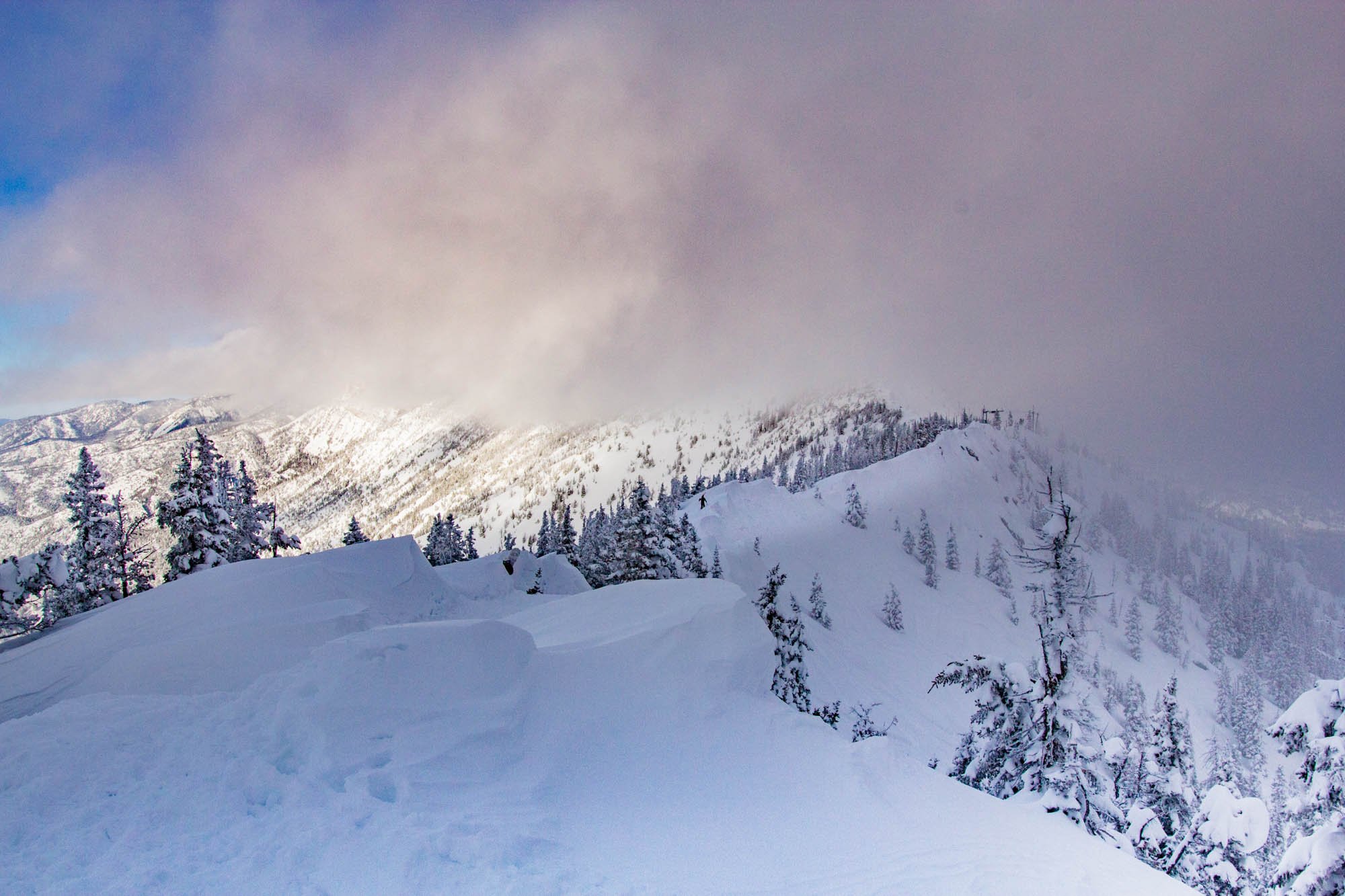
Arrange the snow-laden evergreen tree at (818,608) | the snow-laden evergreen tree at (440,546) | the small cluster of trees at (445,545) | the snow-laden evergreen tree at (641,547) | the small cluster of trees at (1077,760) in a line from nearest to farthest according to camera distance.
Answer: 1. the small cluster of trees at (1077,760)
2. the snow-laden evergreen tree at (641,547)
3. the snow-laden evergreen tree at (818,608)
4. the snow-laden evergreen tree at (440,546)
5. the small cluster of trees at (445,545)

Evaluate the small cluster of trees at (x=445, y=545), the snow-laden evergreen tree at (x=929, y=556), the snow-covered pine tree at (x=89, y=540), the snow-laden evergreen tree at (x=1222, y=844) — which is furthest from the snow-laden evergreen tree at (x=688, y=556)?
the snow-laden evergreen tree at (x=929, y=556)

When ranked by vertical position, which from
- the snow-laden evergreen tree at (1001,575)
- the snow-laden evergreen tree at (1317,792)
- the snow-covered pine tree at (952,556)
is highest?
the snow-laden evergreen tree at (1317,792)

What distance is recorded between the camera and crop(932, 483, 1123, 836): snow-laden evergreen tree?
12195mm

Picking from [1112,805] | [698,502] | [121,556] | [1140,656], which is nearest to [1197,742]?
[1140,656]

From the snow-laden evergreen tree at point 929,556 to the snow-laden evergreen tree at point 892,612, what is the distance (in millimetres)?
15744

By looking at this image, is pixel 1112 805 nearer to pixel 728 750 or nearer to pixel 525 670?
pixel 728 750

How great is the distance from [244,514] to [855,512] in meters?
76.1

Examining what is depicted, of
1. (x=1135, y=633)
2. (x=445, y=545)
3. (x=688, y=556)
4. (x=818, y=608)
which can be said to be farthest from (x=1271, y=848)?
(x=1135, y=633)

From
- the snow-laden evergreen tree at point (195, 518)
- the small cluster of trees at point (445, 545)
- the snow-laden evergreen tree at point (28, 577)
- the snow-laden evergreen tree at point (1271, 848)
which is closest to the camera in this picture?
the snow-laden evergreen tree at point (1271, 848)

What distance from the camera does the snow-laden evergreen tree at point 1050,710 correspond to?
480 inches

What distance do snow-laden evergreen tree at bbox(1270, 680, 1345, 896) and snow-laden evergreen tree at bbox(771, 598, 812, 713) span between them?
10.8 meters

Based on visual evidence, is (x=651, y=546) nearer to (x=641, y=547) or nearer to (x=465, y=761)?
(x=641, y=547)

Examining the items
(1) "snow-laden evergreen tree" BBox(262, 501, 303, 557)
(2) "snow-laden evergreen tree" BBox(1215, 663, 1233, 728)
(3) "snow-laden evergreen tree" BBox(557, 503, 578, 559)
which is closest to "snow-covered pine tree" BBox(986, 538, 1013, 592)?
(2) "snow-laden evergreen tree" BBox(1215, 663, 1233, 728)

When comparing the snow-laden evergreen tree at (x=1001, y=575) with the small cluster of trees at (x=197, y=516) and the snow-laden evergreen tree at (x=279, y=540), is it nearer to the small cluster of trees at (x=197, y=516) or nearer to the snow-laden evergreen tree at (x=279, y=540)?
the snow-laden evergreen tree at (x=279, y=540)
